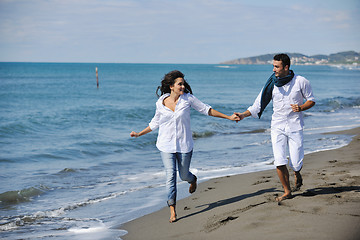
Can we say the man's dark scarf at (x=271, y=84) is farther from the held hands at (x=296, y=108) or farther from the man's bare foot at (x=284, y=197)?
the man's bare foot at (x=284, y=197)

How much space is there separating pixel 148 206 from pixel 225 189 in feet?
4.61

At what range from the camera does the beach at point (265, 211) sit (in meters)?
3.99

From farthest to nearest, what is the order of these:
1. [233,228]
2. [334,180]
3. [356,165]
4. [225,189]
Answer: [356,165]
[225,189]
[334,180]
[233,228]

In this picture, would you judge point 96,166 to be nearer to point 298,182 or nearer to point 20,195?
point 20,195

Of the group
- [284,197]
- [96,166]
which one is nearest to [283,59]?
[284,197]

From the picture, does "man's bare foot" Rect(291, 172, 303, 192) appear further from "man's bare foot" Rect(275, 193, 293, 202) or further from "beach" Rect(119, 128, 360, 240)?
"man's bare foot" Rect(275, 193, 293, 202)

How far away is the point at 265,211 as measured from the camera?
4.73 m

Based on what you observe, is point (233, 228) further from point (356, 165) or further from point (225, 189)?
point (356, 165)

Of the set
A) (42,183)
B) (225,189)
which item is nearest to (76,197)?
(42,183)

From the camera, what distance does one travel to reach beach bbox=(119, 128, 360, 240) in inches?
157

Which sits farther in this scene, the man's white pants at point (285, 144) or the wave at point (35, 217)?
the wave at point (35, 217)

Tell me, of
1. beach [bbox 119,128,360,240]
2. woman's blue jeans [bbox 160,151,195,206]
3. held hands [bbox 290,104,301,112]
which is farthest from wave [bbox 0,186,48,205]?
held hands [bbox 290,104,301,112]

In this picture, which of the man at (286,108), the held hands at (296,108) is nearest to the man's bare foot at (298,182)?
the man at (286,108)

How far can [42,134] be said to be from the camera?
17.0 m
